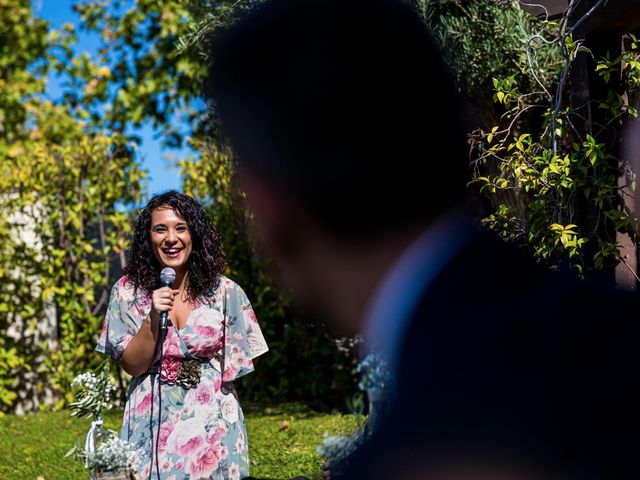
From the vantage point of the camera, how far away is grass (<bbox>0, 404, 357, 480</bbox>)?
485 cm

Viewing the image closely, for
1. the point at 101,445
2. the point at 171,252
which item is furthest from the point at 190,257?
the point at 101,445

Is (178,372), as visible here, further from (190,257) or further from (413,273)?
(413,273)

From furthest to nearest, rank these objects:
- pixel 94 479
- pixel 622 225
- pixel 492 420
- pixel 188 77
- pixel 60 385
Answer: pixel 188 77 → pixel 60 385 → pixel 622 225 → pixel 94 479 → pixel 492 420

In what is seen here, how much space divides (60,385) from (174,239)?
499 centimetres

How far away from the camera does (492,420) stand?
4.45 feet

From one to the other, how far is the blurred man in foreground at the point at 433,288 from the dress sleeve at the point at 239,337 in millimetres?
1188

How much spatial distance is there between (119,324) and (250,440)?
123 inches

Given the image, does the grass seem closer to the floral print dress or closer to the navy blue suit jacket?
the floral print dress

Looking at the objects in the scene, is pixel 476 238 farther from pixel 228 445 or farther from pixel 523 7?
pixel 523 7

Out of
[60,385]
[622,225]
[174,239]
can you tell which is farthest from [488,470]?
[60,385]

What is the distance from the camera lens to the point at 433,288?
138 cm

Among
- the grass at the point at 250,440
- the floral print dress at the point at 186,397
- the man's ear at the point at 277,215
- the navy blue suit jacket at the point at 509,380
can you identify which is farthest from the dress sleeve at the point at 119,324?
the grass at the point at 250,440

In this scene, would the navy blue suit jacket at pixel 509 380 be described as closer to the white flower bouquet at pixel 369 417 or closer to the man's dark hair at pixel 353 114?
the white flower bouquet at pixel 369 417

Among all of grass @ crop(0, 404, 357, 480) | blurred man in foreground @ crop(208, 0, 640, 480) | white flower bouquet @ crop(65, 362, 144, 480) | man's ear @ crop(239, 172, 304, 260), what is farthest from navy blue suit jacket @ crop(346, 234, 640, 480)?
grass @ crop(0, 404, 357, 480)
